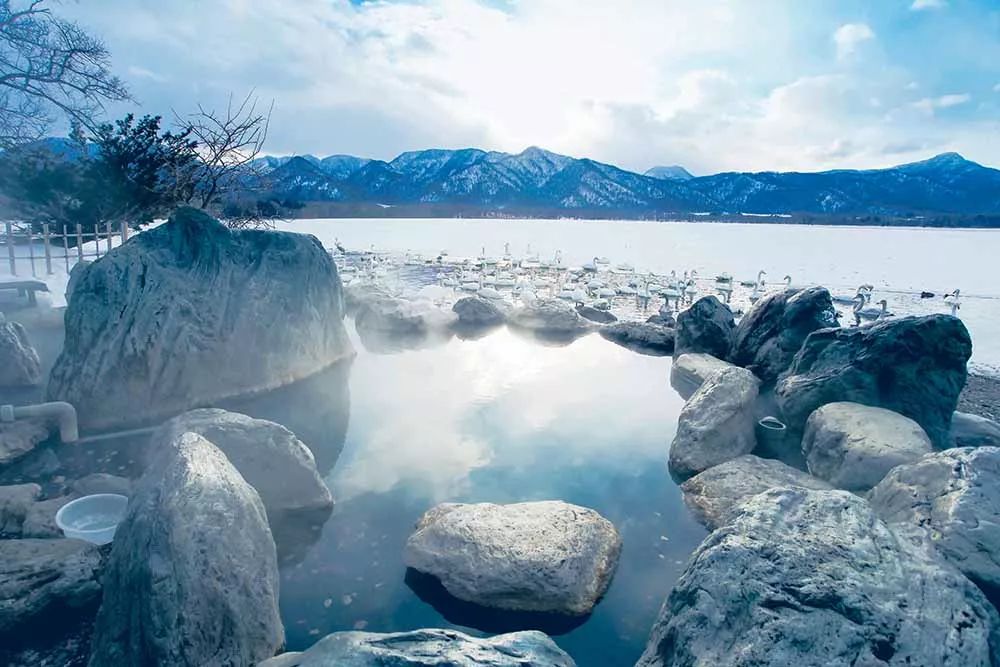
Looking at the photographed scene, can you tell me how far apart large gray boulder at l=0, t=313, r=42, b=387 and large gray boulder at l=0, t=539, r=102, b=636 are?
4.47m

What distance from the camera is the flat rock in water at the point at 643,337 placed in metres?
11.3

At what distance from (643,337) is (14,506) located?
10266mm

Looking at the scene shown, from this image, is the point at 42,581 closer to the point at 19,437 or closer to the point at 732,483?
the point at 19,437

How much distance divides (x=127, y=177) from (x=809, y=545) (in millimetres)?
17184

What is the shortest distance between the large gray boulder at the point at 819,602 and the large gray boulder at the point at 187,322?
6.14 metres

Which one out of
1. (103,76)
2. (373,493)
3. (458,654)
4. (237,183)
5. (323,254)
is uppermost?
(103,76)

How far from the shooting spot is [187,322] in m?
6.72

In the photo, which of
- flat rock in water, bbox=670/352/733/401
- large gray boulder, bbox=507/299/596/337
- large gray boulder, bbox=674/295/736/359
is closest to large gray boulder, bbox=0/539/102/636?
flat rock in water, bbox=670/352/733/401

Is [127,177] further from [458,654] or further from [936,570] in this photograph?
[936,570]

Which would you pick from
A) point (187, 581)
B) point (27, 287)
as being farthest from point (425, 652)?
point (27, 287)

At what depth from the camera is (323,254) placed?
30.8 feet

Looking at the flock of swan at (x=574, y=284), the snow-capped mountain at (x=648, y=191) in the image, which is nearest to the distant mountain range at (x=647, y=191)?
the snow-capped mountain at (x=648, y=191)

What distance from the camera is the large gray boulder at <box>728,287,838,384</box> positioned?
8.21m

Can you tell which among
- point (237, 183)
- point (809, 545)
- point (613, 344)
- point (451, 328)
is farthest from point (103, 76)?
point (809, 545)
